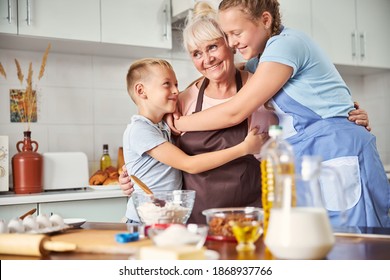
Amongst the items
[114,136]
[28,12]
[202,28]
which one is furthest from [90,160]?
[202,28]

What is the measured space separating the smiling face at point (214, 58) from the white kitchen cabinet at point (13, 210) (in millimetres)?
1016

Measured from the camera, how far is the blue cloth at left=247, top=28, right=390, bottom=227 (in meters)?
1.28

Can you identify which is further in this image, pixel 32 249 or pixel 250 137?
pixel 250 137

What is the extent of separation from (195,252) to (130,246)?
0.52ft

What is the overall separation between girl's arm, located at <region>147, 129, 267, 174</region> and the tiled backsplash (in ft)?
4.24

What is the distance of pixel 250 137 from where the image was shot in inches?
49.4

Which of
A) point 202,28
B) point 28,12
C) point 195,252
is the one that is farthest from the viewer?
point 28,12

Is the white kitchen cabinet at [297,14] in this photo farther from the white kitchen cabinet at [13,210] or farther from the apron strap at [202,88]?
the white kitchen cabinet at [13,210]

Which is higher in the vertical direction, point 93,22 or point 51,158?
point 93,22

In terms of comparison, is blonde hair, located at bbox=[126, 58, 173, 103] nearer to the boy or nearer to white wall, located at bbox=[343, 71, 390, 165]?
the boy

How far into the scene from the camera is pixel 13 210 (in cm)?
201

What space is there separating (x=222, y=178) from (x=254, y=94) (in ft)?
0.93
